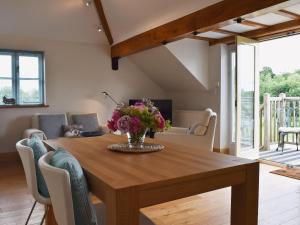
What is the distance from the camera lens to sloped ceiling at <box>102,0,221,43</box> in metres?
3.75

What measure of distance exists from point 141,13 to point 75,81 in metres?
1.98

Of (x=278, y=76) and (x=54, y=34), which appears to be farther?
(x=278, y=76)

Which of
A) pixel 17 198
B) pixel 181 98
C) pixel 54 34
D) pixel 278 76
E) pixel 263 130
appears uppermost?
pixel 54 34

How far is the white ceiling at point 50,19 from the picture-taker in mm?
4676

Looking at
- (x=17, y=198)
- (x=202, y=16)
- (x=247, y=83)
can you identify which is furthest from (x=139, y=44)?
(x=17, y=198)

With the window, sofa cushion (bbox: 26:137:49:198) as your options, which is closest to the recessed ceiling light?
the window

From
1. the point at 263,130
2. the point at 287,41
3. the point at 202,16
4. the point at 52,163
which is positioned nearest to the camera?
the point at 52,163

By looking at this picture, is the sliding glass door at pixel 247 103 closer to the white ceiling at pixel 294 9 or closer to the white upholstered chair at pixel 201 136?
the white upholstered chair at pixel 201 136

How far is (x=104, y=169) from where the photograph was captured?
1.49 metres

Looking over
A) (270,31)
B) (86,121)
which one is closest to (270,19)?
(270,31)

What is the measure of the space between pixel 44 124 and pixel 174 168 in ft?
13.1

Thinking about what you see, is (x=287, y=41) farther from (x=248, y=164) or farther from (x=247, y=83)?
(x=248, y=164)

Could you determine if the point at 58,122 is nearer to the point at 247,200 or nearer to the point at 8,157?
the point at 8,157

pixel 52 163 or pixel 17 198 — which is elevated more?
pixel 52 163
